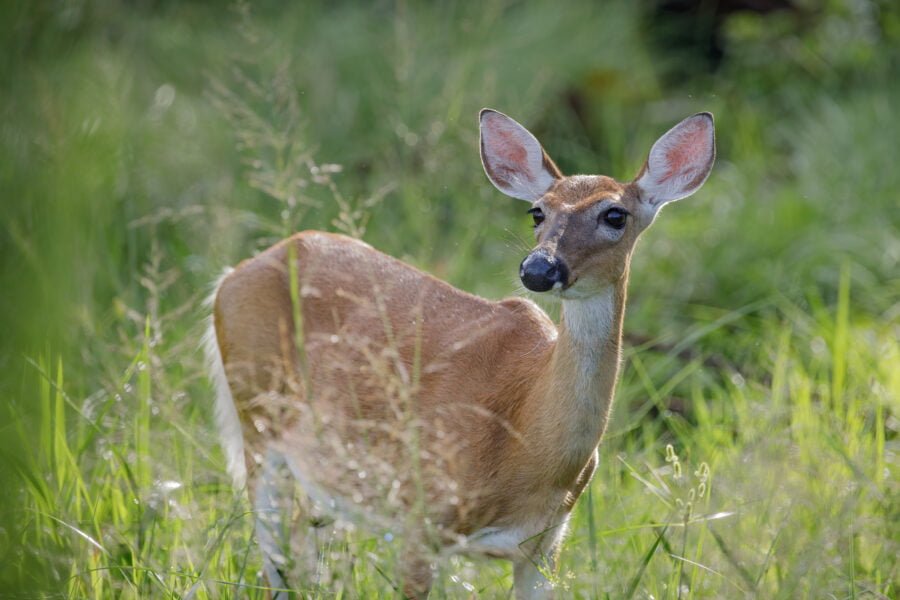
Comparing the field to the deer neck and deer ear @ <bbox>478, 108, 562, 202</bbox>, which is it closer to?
the deer neck

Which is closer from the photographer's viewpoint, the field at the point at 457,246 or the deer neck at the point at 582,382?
the field at the point at 457,246

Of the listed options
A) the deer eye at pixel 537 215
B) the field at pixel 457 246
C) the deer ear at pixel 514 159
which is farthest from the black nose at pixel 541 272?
the deer ear at pixel 514 159

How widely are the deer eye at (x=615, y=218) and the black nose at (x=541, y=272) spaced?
287 mm

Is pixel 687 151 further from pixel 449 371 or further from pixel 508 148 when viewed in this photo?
pixel 449 371

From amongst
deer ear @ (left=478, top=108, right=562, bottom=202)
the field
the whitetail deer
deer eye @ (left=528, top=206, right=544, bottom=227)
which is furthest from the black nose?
deer ear @ (left=478, top=108, right=562, bottom=202)

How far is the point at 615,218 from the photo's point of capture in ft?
11.8

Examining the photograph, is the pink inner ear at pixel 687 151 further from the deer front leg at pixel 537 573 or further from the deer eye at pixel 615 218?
the deer front leg at pixel 537 573

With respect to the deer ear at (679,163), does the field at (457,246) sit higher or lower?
lower

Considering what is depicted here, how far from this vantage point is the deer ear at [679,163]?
383 cm

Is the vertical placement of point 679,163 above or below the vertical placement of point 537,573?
above

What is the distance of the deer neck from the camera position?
354cm

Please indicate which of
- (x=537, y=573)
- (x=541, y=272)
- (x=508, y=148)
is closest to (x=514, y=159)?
(x=508, y=148)

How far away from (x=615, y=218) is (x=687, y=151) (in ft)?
1.44

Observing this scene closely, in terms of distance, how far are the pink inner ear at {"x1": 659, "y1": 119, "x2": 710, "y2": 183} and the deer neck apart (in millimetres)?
506
